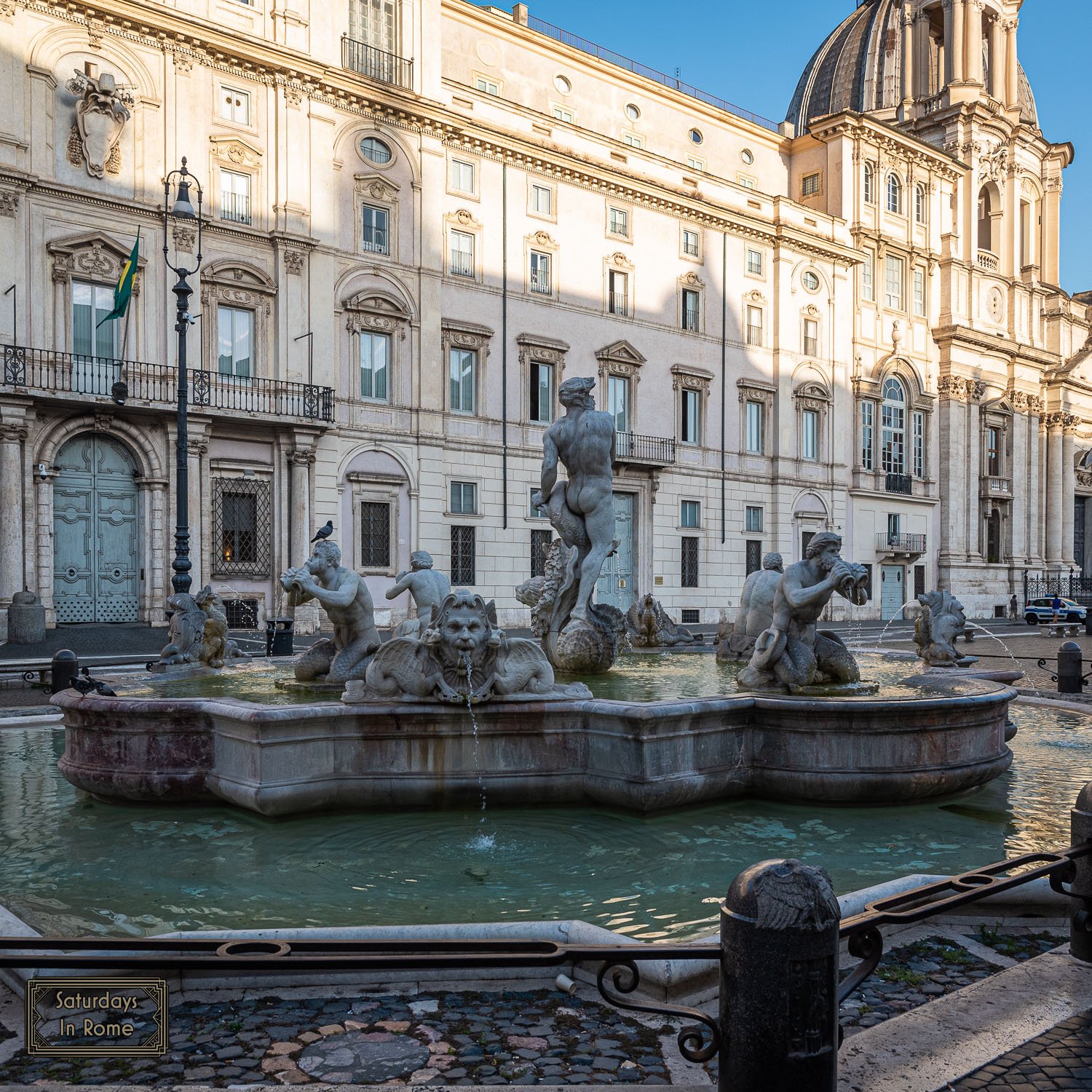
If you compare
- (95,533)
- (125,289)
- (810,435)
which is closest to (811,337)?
(810,435)

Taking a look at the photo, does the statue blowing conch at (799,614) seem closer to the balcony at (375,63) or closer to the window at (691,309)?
the balcony at (375,63)

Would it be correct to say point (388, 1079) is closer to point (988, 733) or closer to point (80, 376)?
point (988, 733)

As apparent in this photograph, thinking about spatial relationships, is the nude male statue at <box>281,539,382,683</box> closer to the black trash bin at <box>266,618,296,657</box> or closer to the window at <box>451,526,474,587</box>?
the black trash bin at <box>266,618,296,657</box>

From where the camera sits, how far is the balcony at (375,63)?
27297 mm

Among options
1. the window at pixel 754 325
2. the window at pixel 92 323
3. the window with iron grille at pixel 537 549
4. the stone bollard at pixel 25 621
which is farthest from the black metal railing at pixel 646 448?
the stone bollard at pixel 25 621

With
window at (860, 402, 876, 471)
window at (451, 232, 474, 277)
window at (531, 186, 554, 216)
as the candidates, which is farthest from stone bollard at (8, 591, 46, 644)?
window at (860, 402, 876, 471)

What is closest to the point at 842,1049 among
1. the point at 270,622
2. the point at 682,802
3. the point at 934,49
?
the point at 682,802

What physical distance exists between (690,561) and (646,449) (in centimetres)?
405

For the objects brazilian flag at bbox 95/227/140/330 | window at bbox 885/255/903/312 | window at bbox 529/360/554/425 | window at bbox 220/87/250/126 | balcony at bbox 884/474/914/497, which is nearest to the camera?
brazilian flag at bbox 95/227/140/330

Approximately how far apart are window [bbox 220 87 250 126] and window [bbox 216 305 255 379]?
4.39 metres

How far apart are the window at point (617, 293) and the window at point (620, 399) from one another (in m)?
2.09

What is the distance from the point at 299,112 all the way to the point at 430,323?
5.96 metres

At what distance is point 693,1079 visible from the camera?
10.3 ft

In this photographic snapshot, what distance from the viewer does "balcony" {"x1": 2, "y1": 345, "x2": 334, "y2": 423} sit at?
22172 millimetres
